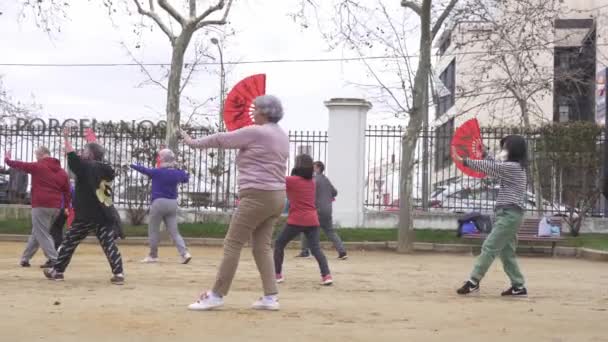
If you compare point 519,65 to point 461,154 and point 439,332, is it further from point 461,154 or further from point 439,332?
point 439,332

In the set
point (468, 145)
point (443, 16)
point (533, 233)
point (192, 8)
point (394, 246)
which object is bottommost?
point (394, 246)

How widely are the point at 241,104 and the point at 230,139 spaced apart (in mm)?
2990

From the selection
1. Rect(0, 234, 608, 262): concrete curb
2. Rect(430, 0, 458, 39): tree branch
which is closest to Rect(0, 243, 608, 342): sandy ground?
Rect(0, 234, 608, 262): concrete curb

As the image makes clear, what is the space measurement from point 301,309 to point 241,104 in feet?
10.4

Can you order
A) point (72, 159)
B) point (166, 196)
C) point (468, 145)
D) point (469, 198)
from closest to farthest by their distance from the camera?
point (72, 159), point (468, 145), point (166, 196), point (469, 198)

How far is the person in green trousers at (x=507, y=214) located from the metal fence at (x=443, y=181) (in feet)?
39.8

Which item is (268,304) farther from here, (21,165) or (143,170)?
(21,165)

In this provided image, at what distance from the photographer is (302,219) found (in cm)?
1042

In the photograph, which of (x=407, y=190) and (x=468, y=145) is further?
(x=407, y=190)

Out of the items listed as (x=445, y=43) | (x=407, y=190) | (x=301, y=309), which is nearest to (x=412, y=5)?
(x=407, y=190)

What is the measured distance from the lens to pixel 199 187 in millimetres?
22656

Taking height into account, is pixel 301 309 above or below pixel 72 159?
below

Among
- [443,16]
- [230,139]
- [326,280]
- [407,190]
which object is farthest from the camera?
[443,16]

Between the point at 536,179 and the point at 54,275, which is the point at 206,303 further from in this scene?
the point at 536,179
